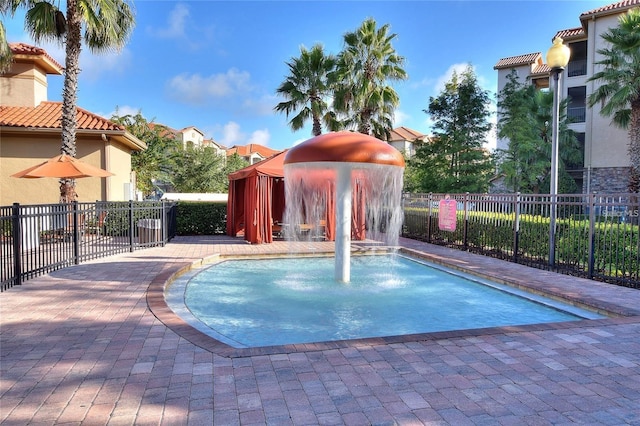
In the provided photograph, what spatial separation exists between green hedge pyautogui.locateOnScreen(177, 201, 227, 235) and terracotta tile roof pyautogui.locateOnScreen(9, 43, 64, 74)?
8.76 m

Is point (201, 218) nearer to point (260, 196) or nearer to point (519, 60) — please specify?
point (260, 196)

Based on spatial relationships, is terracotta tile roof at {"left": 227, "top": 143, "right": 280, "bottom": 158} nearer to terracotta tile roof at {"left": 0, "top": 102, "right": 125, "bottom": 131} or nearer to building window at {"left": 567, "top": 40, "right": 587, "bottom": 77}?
building window at {"left": 567, "top": 40, "right": 587, "bottom": 77}

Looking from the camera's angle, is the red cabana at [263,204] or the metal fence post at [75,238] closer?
the metal fence post at [75,238]

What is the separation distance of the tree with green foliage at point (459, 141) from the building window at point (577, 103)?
9050 mm

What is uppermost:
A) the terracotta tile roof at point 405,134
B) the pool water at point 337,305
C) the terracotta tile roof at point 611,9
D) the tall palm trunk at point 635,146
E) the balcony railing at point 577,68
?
the terracotta tile roof at point 611,9

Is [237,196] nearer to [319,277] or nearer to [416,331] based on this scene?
[319,277]

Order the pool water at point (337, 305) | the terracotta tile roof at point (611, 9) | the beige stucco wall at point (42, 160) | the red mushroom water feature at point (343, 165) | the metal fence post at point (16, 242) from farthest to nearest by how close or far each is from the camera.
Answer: the terracotta tile roof at point (611, 9)
the beige stucco wall at point (42, 160)
the red mushroom water feature at point (343, 165)
the metal fence post at point (16, 242)
the pool water at point (337, 305)

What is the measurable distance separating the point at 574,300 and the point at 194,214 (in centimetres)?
1289

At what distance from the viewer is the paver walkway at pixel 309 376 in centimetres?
290

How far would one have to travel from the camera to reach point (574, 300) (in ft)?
20.4

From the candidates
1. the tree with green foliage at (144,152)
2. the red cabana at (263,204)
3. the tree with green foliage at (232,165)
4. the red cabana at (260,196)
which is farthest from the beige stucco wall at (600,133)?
the tree with green foliage at (232,165)

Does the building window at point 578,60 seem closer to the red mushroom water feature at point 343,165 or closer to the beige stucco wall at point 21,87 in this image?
the red mushroom water feature at point 343,165

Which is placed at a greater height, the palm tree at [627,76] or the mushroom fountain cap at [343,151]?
the palm tree at [627,76]

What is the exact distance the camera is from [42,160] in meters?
15.9
